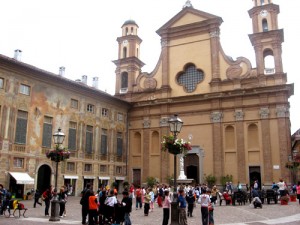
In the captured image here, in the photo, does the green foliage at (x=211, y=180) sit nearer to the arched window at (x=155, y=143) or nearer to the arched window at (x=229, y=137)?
the arched window at (x=229, y=137)

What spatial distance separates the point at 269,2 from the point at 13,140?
31.2 meters

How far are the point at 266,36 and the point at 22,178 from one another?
28735 millimetres

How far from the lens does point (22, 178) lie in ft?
91.0

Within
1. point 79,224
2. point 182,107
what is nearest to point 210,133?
point 182,107

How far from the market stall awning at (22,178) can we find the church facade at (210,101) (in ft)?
49.1

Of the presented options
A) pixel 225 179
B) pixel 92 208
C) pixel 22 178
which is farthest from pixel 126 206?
pixel 225 179

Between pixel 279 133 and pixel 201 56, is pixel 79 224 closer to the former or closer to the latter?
pixel 279 133

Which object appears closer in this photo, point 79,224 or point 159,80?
point 79,224

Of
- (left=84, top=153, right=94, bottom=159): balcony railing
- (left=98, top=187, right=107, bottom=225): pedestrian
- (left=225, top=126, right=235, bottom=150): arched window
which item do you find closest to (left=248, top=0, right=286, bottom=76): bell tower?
(left=225, top=126, right=235, bottom=150): arched window

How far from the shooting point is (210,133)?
37.6 meters

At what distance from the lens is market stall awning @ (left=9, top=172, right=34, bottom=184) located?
1071 inches

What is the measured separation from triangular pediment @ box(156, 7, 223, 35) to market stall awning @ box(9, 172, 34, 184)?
Answer: 2463cm

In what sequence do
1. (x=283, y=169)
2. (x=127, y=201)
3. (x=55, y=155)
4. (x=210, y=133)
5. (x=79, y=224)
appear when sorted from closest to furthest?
(x=127, y=201), (x=79, y=224), (x=55, y=155), (x=283, y=169), (x=210, y=133)

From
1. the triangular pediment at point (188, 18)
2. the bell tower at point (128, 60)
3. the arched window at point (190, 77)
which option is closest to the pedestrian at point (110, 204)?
the arched window at point (190, 77)
